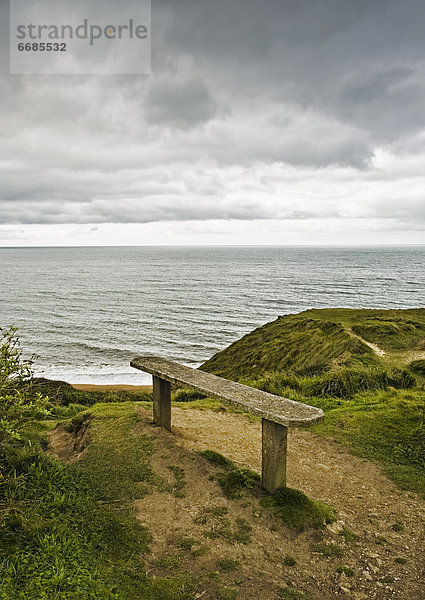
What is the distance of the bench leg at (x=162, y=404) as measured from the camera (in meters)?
6.04

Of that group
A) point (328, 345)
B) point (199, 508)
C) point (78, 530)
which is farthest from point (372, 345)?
point (78, 530)

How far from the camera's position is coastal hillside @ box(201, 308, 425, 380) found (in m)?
10.1

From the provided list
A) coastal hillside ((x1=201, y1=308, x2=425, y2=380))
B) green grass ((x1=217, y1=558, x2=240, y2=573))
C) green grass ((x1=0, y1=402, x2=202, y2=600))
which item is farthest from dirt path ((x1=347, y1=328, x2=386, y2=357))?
green grass ((x1=217, y1=558, x2=240, y2=573))

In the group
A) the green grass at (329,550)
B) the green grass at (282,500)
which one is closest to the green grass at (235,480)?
the green grass at (282,500)

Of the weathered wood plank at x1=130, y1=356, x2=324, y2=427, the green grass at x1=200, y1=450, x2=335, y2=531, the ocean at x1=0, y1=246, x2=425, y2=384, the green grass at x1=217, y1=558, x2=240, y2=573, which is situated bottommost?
the ocean at x1=0, y1=246, x2=425, y2=384

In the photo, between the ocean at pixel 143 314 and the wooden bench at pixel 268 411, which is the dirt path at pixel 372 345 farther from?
the ocean at pixel 143 314

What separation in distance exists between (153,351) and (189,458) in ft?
59.7

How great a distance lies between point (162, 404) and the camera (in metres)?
6.04

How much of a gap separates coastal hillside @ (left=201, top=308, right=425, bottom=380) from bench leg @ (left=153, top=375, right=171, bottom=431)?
4.92m

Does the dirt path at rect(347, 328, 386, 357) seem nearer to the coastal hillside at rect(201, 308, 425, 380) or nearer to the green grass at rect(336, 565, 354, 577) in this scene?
the coastal hillside at rect(201, 308, 425, 380)

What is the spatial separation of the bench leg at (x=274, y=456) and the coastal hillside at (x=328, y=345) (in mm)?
5532

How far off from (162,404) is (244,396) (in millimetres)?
1637

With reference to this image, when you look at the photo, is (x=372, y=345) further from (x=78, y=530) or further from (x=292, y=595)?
(x=78, y=530)

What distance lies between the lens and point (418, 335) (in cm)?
1117
